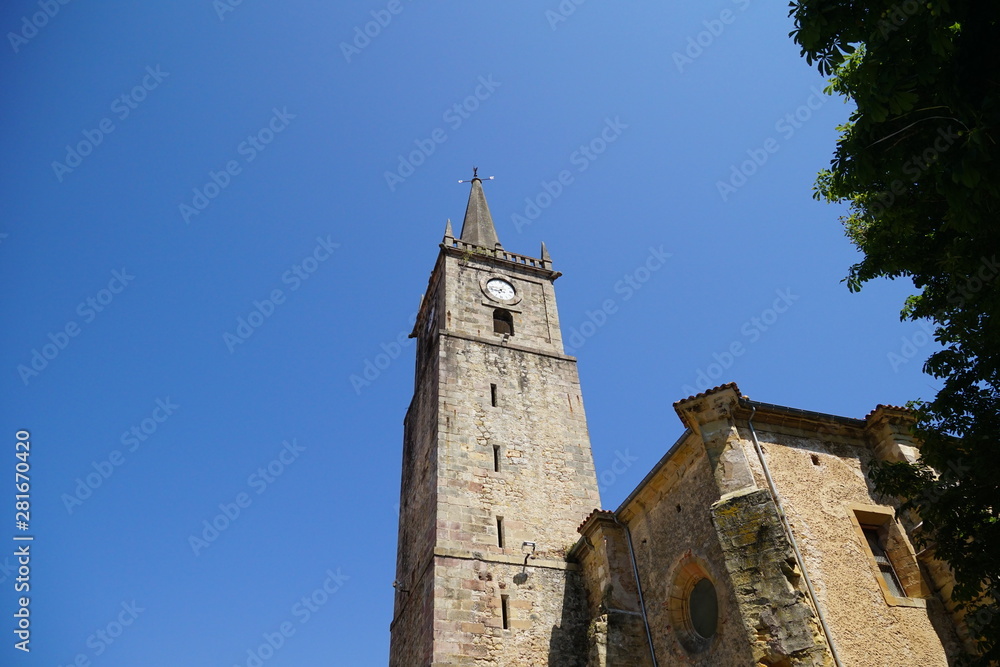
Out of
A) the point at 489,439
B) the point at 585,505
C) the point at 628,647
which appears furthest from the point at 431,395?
the point at 628,647

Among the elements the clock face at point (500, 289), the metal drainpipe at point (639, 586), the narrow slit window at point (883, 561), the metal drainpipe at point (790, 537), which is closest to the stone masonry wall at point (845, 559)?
the metal drainpipe at point (790, 537)

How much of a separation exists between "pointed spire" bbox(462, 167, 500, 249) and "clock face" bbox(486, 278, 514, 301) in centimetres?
223

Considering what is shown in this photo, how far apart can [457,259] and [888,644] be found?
1770cm

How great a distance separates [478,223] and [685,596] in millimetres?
19006

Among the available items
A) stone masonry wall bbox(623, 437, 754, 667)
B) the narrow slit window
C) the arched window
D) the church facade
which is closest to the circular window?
the church facade

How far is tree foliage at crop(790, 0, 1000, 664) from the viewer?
5.47m

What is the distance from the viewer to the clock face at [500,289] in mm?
23062

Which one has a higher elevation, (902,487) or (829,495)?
(829,495)

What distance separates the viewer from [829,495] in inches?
448

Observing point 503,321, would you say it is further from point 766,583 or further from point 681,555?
point 766,583

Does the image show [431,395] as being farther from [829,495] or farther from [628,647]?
[829,495]

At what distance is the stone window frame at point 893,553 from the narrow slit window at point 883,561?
0.05 metres

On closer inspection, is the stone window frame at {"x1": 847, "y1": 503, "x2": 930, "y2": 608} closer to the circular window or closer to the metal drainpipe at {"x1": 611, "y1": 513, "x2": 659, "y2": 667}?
the circular window

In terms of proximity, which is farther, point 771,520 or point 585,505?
point 585,505
